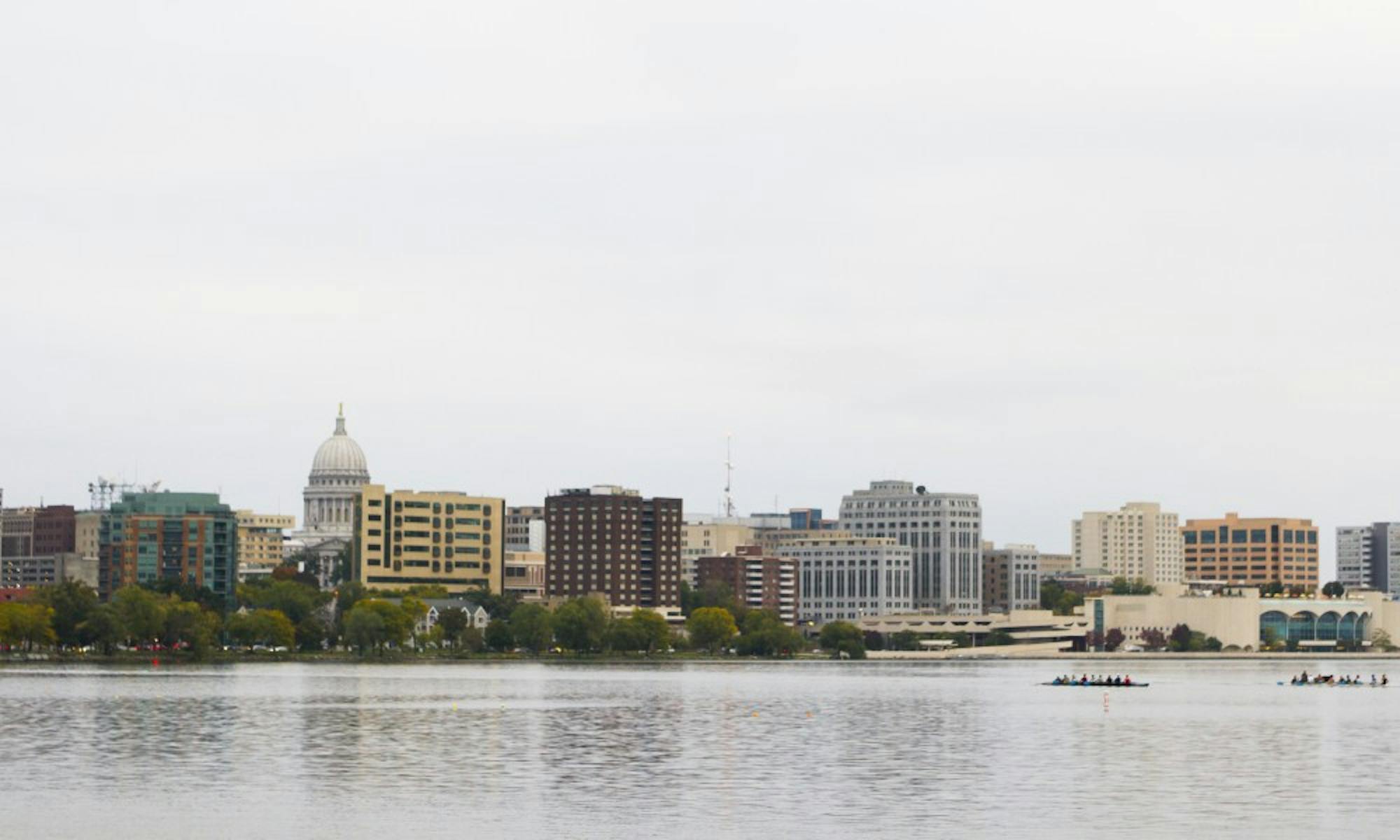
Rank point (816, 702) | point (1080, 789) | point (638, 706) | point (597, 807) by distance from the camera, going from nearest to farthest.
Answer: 1. point (597, 807)
2. point (1080, 789)
3. point (638, 706)
4. point (816, 702)

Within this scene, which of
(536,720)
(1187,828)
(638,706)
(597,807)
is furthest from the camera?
(638,706)

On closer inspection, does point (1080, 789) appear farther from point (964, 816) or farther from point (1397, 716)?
point (1397, 716)

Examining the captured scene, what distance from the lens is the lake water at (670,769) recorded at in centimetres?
7475

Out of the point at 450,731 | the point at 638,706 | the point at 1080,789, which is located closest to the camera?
the point at 1080,789

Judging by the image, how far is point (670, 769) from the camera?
95.5 metres

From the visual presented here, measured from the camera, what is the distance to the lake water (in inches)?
2943

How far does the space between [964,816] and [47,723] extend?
63.7 metres

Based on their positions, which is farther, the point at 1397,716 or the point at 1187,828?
the point at 1397,716

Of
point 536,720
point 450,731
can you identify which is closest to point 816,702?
point 536,720

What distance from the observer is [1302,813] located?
7944 centimetres

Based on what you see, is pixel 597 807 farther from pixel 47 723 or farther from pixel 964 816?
pixel 47 723

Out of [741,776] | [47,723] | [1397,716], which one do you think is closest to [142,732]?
[47,723]

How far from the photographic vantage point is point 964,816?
252ft

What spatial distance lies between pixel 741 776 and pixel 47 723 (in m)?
47.8
